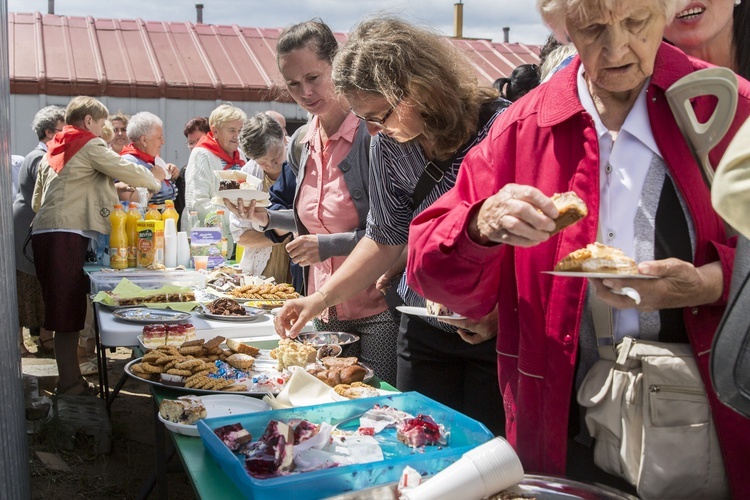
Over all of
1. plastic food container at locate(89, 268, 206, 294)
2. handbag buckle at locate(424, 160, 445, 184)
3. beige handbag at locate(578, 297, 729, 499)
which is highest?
handbag buckle at locate(424, 160, 445, 184)

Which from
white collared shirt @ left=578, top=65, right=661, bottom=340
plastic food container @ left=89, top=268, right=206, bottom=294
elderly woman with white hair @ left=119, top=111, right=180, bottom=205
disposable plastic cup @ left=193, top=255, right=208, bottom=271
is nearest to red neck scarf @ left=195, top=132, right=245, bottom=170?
elderly woman with white hair @ left=119, top=111, right=180, bottom=205

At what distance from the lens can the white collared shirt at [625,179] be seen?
1313 millimetres

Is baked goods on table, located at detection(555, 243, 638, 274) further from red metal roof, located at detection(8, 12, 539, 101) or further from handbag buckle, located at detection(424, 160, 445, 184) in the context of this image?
red metal roof, located at detection(8, 12, 539, 101)

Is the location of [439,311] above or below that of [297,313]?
above

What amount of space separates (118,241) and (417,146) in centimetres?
312

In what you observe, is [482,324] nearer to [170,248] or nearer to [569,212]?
[569,212]

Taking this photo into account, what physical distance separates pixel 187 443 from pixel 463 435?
0.67 metres

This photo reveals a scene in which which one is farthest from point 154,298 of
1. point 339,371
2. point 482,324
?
point 482,324

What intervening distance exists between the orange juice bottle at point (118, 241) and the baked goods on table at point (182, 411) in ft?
9.87

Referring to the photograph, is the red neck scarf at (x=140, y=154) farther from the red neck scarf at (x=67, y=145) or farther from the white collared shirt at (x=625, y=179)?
the white collared shirt at (x=625, y=179)

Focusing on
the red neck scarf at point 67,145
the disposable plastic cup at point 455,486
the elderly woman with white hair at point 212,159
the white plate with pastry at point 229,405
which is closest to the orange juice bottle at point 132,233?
the red neck scarf at point 67,145

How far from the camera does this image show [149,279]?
13.3 ft

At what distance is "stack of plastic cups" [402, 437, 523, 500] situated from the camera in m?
1.19

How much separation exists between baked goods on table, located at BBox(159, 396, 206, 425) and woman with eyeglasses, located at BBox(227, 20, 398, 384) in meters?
0.96
